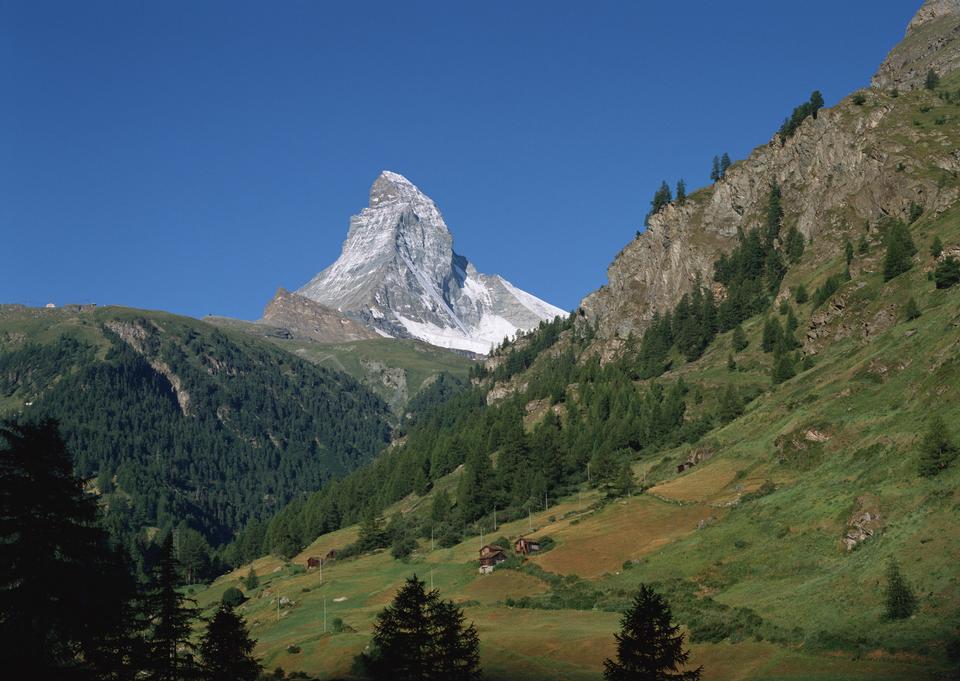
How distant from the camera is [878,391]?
115 m

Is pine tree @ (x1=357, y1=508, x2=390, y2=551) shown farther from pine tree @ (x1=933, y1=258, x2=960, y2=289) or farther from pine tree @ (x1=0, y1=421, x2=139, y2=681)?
pine tree @ (x1=0, y1=421, x2=139, y2=681)

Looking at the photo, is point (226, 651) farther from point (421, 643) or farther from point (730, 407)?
point (730, 407)

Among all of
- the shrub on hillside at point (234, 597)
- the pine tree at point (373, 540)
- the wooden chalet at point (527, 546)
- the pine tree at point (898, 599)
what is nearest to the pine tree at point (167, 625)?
the pine tree at point (898, 599)

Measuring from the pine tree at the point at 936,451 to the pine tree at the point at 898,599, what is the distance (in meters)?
19.5

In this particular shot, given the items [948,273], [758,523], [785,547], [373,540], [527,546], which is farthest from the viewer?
[373,540]

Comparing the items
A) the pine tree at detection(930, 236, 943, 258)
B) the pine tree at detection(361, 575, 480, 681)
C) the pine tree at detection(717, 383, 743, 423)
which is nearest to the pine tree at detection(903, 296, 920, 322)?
the pine tree at detection(930, 236, 943, 258)

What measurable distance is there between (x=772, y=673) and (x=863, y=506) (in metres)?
29.2

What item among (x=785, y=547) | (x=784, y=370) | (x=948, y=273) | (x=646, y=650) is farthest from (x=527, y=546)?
(x=646, y=650)

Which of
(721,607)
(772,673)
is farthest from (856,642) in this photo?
(721,607)

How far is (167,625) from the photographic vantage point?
132 feet

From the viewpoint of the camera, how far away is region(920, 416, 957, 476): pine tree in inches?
3172

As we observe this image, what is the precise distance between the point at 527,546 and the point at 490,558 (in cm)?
597

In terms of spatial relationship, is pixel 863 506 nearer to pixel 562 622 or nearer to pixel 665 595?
pixel 665 595

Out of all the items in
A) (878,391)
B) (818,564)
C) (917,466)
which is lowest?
(818,564)
